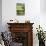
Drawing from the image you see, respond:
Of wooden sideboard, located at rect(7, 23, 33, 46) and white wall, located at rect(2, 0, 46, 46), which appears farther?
white wall, located at rect(2, 0, 46, 46)

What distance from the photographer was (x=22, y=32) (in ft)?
18.0

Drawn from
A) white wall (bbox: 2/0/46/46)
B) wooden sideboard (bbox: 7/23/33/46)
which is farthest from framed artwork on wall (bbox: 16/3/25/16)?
wooden sideboard (bbox: 7/23/33/46)

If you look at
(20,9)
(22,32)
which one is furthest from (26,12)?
(22,32)

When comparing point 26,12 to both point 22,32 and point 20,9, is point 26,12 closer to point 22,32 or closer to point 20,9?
point 20,9

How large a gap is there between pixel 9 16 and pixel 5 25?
376 millimetres

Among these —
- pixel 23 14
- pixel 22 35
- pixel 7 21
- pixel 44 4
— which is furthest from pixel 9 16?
pixel 44 4

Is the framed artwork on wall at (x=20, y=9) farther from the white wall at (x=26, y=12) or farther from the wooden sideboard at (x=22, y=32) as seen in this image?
the wooden sideboard at (x=22, y=32)

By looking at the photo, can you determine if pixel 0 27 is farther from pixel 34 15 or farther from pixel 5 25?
pixel 34 15

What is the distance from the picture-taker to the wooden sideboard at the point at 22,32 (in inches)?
213

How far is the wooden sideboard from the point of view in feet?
17.7

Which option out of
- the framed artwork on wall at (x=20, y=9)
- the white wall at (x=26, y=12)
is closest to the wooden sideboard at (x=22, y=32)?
the white wall at (x=26, y=12)

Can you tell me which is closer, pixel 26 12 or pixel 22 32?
pixel 22 32

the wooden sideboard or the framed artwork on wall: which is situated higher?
the framed artwork on wall

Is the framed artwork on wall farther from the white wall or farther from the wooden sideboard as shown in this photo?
the wooden sideboard
